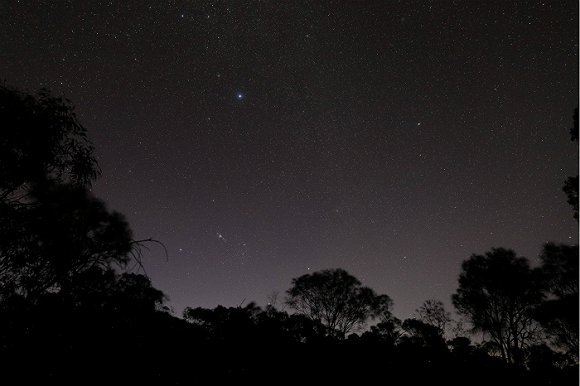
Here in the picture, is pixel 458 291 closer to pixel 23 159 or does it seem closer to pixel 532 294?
pixel 532 294

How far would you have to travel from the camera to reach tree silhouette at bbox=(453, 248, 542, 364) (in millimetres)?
28531

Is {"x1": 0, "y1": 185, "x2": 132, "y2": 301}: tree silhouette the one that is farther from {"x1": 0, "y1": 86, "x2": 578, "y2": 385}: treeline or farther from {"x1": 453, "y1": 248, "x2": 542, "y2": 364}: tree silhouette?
{"x1": 453, "y1": 248, "x2": 542, "y2": 364}: tree silhouette

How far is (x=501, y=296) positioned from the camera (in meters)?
29.7

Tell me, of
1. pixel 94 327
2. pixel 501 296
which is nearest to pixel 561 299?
pixel 501 296

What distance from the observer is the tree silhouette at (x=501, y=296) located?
28531 millimetres

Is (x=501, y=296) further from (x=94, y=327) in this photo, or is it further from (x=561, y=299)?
(x=94, y=327)

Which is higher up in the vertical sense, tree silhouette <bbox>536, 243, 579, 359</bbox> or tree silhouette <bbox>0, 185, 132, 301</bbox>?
tree silhouette <bbox>536, 243, 579, 359</bbox>

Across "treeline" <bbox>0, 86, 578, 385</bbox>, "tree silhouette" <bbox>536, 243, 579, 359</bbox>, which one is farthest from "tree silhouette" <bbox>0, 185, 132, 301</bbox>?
"tree silhouette" <bbox>536, 243, 579, 359</bbox>

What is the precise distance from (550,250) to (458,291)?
407 inches

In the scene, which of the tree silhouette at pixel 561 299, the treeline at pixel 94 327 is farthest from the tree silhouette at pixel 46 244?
the tree silhouette at pixel 561 299

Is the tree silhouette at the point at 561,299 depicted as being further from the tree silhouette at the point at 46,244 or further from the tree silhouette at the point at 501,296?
the tree silhouette at the point at 46,244

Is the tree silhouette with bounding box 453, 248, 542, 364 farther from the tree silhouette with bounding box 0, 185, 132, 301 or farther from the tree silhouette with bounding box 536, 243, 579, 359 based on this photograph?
the tree silhouette with bounding box 0, 185, 132, 301

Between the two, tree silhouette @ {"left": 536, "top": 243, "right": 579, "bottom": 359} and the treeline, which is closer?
the treeline

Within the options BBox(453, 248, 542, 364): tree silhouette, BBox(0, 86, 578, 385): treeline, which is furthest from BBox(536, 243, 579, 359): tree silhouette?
BBox(0, 86, 578, 385): treeline
